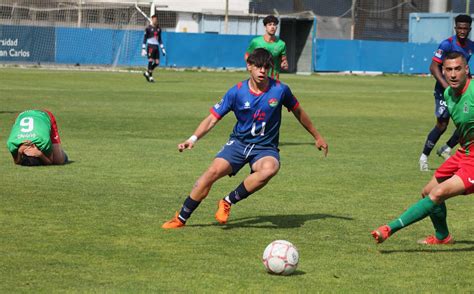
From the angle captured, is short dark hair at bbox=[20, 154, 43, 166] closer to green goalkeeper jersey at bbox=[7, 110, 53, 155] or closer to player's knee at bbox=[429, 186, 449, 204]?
green goalkeeper jersey at bbox=[7, 110, 53, 155]

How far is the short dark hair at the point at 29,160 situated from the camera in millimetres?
13648

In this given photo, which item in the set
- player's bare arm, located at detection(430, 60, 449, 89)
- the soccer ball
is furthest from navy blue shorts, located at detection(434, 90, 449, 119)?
the soccer ball

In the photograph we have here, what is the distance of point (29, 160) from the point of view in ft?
45.0

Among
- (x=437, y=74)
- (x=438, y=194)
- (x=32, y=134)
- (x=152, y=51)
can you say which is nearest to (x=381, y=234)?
(x=438, y=194)

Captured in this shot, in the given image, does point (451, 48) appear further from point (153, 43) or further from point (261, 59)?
point (153, 43)

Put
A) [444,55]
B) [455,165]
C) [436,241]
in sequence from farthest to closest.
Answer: [444,55] < [436,241] < [455,165]

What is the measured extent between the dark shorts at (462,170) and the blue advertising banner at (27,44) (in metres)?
40.0

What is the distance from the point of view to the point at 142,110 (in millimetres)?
24172

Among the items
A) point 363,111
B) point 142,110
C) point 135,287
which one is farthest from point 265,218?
point 363,111

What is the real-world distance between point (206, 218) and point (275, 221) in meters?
0.72

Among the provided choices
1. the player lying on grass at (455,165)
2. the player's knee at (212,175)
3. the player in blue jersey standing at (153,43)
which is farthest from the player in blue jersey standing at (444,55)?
the player in blue jersey standing at (153,43)

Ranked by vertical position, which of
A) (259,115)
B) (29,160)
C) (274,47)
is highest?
(274,47)

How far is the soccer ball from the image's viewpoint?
7434 millimetres

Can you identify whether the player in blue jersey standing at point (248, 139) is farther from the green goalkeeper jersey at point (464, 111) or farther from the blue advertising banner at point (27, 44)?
the blue advertising banner at point (27, 44)
